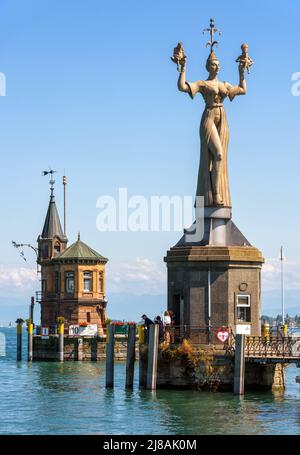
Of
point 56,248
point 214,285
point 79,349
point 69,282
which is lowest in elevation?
point 79,349

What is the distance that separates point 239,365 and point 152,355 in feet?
12.7

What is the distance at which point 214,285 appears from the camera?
172ft

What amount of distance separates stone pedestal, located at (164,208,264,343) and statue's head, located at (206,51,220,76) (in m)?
7.39

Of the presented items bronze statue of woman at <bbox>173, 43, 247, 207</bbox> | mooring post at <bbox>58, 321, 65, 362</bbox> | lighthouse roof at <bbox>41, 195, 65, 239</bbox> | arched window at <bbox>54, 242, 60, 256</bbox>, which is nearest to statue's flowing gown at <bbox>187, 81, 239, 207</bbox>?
bronze statue of woman at <bbox>173, 43, 247, 207</bbox>

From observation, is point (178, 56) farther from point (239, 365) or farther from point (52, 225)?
point (52, 225)

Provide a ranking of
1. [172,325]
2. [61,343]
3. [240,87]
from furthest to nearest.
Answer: [61,343], [240,87], [172,325]

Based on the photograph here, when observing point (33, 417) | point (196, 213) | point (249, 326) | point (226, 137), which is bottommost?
point (33, 417)

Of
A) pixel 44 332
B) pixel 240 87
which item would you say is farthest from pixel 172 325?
pixel 44 332

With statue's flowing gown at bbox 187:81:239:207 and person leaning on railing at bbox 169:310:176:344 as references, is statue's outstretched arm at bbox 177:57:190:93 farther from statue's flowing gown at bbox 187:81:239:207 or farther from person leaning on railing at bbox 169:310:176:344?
person leaning on railing at bbox 169:310:176:344

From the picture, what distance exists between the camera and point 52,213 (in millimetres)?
106562

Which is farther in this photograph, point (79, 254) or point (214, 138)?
point (79, 254)
